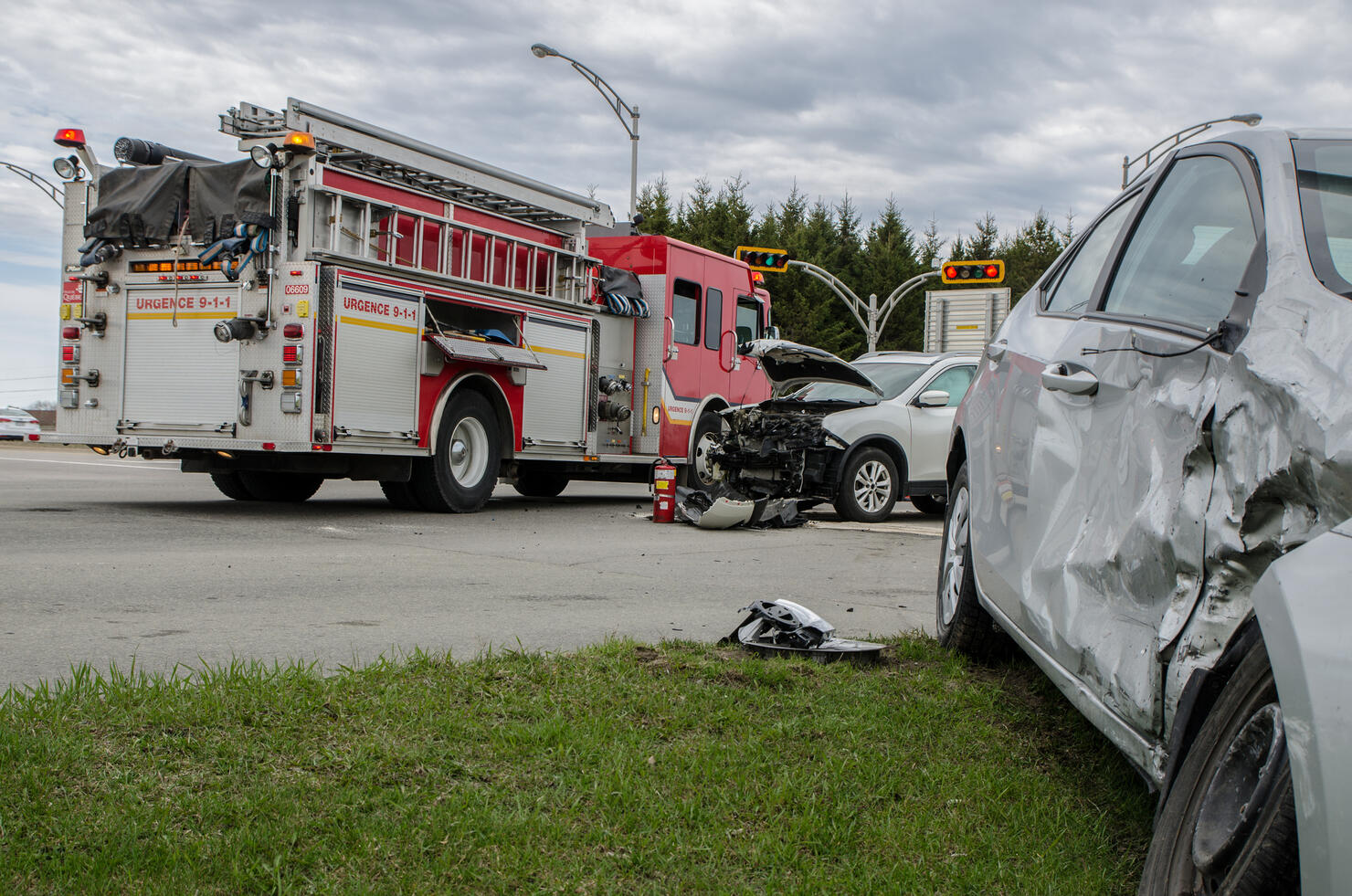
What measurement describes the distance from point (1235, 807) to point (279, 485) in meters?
12.1

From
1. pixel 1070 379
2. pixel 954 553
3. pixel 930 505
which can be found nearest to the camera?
pixel 1070 379

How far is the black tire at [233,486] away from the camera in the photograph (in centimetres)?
1276

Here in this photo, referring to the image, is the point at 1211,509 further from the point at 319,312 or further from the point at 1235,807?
the point at 319,312

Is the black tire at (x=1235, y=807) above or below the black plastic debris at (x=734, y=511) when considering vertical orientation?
above

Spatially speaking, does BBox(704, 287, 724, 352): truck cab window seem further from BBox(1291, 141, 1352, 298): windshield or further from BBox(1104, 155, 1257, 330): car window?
BBox(1291, 141, 1352, 298): windshield

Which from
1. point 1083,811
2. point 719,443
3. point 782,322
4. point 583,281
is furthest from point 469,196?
point 782,322

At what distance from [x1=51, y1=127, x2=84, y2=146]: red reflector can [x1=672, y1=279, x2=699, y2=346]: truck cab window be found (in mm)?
6659

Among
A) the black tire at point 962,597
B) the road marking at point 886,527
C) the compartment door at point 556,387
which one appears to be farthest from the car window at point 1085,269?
the compartment door at point 556,387

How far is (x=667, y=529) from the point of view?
11.4 m

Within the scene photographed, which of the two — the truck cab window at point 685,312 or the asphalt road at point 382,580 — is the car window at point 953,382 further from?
the truck cab window at point 685,312

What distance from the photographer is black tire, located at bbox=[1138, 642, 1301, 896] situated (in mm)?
1628

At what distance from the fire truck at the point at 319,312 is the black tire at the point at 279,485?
0.9 inches

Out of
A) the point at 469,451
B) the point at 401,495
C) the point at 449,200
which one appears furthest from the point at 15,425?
the point at 449,200

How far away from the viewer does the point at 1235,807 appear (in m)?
1.81
